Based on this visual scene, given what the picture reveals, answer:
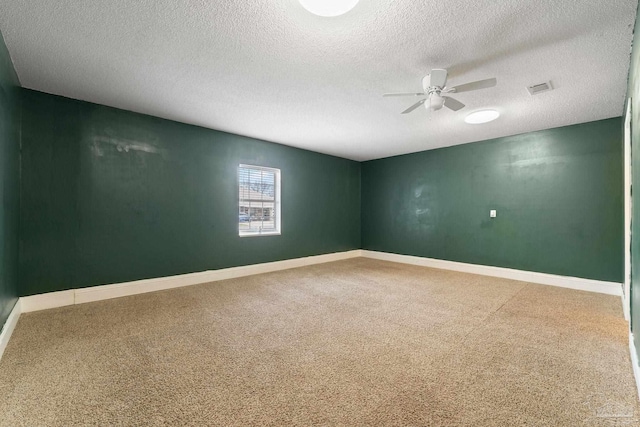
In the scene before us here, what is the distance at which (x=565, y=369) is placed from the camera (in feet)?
6.32

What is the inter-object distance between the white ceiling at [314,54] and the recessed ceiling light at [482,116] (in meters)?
0.11

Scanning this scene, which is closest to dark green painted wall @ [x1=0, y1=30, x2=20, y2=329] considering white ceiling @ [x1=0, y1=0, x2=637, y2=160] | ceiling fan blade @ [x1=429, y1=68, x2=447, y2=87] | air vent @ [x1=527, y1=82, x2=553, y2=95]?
white ceiling @ [x1=0, y1=0, x2=637, y2=160]

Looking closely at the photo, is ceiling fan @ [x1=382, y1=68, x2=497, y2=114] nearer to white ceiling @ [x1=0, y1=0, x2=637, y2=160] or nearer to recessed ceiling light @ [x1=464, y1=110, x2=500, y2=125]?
white ceiling @ [x1=0, y1=0, x2=637, y2=160]

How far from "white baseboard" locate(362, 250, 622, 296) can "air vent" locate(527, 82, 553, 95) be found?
9.50ft

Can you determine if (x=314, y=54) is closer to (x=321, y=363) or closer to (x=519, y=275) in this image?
(x=321, y=363)

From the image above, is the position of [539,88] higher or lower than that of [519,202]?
higher

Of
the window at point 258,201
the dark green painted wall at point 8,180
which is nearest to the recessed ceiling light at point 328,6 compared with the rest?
the dark green painted wall at point 8,180

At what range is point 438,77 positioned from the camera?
243 cm

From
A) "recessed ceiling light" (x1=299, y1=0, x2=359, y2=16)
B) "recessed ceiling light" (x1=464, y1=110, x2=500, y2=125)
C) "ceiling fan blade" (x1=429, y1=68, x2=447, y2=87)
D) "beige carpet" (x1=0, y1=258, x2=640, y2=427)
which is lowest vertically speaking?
"beige carpet" (x1=0, y1=258, x2=640, y2=427)

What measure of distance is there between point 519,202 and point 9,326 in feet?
21.5

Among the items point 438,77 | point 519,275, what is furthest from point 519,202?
point 438,77

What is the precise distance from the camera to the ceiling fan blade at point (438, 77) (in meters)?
2.36

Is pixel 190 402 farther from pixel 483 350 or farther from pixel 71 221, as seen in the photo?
pixel 71 221

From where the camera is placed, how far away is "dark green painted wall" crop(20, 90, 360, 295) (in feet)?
10.3
